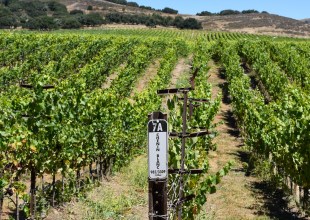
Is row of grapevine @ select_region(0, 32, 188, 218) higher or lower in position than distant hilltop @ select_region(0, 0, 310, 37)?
lower

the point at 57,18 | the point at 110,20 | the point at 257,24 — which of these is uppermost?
the point at 57,18

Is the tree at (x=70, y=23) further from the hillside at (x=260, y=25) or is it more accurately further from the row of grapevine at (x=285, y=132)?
the row of grapevine at (x=285, y=132)

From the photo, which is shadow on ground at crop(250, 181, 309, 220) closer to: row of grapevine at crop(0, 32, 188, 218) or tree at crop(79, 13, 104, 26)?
row of grapevine at crop(0, 32, 188, 218)

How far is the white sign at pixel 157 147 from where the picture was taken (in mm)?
4719

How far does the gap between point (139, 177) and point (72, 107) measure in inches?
149

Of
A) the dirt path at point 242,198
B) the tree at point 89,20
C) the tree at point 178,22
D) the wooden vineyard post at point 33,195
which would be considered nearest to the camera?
the wooden vineyard post at point 33,195

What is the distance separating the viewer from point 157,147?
4727 mm

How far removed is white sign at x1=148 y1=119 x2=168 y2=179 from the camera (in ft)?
15.5

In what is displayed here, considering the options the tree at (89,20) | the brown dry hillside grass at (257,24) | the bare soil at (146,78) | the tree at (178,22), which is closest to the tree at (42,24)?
the tree at (89,20)

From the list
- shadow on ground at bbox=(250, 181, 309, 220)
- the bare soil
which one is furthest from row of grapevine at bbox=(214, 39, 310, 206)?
the bare soil

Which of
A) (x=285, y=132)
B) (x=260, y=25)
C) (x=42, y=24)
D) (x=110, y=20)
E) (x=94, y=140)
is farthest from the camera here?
(x=110, y=20)

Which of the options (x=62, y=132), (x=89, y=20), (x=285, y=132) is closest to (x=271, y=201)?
(x=285, y=132)

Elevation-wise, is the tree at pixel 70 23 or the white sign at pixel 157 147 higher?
the tree at pixel 70 23

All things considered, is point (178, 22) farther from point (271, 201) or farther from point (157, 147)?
point (157, 147)
